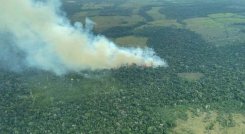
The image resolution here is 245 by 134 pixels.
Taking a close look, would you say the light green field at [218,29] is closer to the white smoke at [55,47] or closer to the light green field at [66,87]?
the white smoke at [55,47]

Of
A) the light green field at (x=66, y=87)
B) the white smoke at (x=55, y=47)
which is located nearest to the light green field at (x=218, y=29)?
the white smoke at (x=55, y=47)

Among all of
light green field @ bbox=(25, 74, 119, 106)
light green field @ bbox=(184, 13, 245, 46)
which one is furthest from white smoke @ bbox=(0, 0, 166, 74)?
light green field @ bbox=(184, 13, 245, 46)

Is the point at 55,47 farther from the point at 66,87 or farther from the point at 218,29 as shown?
the point at 218,29

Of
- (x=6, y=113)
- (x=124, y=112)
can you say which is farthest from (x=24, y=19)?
(x=124, y=112)

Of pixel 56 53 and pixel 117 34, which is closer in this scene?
pixel 56 53

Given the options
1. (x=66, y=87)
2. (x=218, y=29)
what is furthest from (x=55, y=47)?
(x=218, y=29)

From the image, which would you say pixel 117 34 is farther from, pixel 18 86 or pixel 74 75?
pixel 18 86

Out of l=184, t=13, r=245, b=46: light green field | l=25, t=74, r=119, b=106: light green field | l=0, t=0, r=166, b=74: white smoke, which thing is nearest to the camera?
l=25, t=74, r=119, b=106: light green field

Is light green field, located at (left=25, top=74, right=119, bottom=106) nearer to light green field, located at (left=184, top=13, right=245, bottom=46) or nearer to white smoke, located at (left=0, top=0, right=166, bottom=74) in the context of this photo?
white smoke, located at (left=0, top=0, right=166, bottom=74)
